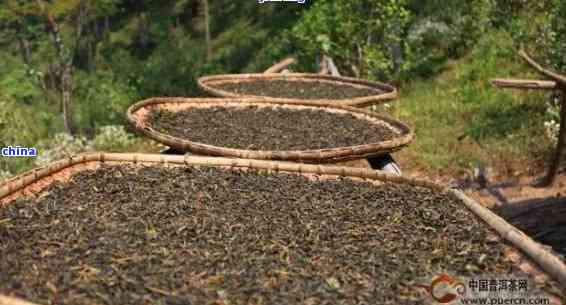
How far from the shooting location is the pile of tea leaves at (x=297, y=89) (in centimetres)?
519

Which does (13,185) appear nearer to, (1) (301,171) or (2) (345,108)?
(1) (301,171)

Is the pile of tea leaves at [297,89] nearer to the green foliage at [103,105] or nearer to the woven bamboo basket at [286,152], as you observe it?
the woven bamboo basket at [286,152]

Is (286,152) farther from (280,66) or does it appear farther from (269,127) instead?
(280,66)

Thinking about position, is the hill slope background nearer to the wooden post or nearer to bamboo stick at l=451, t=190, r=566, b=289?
the wooden post

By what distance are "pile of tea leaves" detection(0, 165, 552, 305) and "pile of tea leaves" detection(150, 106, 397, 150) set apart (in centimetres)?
56

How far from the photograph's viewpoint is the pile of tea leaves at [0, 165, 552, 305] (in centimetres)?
184

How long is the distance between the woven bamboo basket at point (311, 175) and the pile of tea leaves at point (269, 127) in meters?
0.36

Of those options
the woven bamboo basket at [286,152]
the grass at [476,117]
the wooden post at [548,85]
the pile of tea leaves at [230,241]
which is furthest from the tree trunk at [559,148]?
the pile of tea leaves at [230,241]

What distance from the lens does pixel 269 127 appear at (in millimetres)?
3906

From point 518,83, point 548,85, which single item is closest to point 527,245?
point 518,83

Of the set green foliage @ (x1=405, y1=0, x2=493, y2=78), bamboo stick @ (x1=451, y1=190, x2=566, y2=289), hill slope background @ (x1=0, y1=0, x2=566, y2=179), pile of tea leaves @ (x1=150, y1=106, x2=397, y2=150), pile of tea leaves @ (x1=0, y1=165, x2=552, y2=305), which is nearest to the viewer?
pile of tea leaves @ (x1=0, y1=165, x2=552, y2=305)

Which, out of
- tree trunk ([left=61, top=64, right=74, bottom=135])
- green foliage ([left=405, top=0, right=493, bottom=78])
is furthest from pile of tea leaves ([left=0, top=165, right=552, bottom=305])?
tree trunk ([left=61, top=64, right=74, bottom=135])

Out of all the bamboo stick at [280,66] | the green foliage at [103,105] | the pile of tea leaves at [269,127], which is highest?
the pile of tea leaves at [269,127]

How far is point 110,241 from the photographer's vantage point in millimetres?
2145
